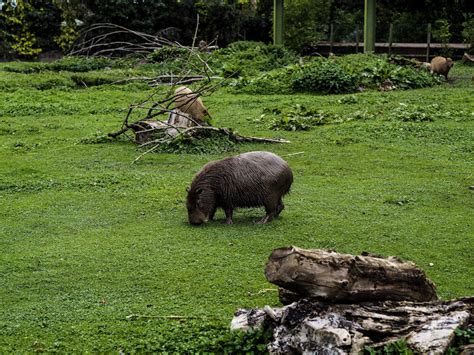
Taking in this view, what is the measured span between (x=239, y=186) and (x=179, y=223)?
0.84 metres

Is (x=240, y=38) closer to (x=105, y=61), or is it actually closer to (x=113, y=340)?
(x=105, y=61)

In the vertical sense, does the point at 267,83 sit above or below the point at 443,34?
below

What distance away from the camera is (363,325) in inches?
204

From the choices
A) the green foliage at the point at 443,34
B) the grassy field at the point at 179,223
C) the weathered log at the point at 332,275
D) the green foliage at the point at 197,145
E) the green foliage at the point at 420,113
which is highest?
the green foliage at the point at 443,34

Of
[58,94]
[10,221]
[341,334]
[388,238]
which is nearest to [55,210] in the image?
[10,221]

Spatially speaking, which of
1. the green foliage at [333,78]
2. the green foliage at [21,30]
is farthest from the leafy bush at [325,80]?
the green foliage at [21,30]

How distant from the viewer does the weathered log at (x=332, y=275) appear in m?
5.15

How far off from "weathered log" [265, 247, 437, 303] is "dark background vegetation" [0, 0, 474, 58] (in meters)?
24.6

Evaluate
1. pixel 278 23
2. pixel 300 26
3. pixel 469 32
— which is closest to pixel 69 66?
pixel 278 23

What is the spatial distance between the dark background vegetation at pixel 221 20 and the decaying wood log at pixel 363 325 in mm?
24770

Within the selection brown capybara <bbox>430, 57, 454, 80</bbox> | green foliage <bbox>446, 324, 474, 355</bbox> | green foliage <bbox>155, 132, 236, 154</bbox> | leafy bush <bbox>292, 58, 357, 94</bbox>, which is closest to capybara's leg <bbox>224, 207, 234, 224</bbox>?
green foliage <bbox>155, 132, 236, 154</bbox>

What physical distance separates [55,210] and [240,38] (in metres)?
23.7

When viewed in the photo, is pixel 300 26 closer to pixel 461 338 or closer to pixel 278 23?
pixel 278 23

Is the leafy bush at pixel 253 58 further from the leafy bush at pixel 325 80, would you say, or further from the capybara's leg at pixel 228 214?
the capybara's leg at pixel 228 214
